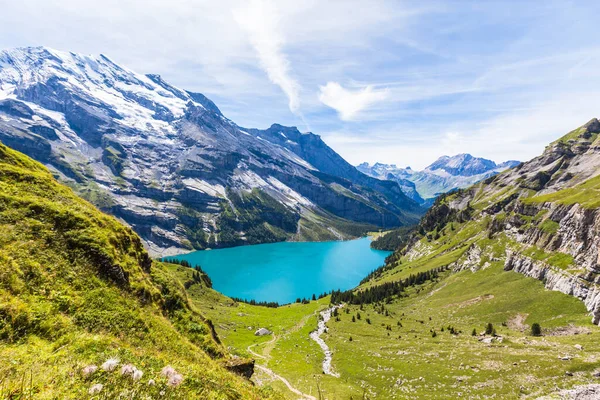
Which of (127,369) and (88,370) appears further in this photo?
(127,369)

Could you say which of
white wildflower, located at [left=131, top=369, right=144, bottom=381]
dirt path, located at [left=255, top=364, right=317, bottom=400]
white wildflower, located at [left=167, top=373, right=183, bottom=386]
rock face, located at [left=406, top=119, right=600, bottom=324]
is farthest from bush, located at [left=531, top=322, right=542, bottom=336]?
white wildflower, located at [left=131, top=369, right=144, bottom=381]

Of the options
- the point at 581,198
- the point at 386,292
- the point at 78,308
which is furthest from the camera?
the point at 386,292

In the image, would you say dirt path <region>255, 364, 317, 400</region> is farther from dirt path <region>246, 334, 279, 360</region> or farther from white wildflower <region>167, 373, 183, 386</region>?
white wildflower <region>167, 373, 183, 386</region>

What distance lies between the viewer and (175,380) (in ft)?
34.2

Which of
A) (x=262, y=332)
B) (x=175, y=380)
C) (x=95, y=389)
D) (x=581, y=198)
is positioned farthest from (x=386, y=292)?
(x=95, y=389)

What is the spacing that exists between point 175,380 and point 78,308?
7.62m

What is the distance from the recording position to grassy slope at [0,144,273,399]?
9.38 m

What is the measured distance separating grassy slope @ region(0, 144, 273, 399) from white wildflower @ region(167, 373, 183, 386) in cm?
22

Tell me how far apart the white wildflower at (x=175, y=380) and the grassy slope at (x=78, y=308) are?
22 centimetres

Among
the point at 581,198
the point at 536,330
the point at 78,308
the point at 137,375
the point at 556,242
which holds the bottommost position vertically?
the point at 536,330

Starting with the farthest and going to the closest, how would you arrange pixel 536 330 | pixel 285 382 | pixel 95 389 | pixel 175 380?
pixel 536 330 < pixel 285 382 < pixel 175 380 < pixel 95 389

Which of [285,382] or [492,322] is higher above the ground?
[492,322]

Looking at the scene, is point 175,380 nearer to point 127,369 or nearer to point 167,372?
point 167,372

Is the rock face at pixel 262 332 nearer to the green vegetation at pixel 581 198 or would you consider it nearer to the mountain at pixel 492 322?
the mountain at pixel 492 322
